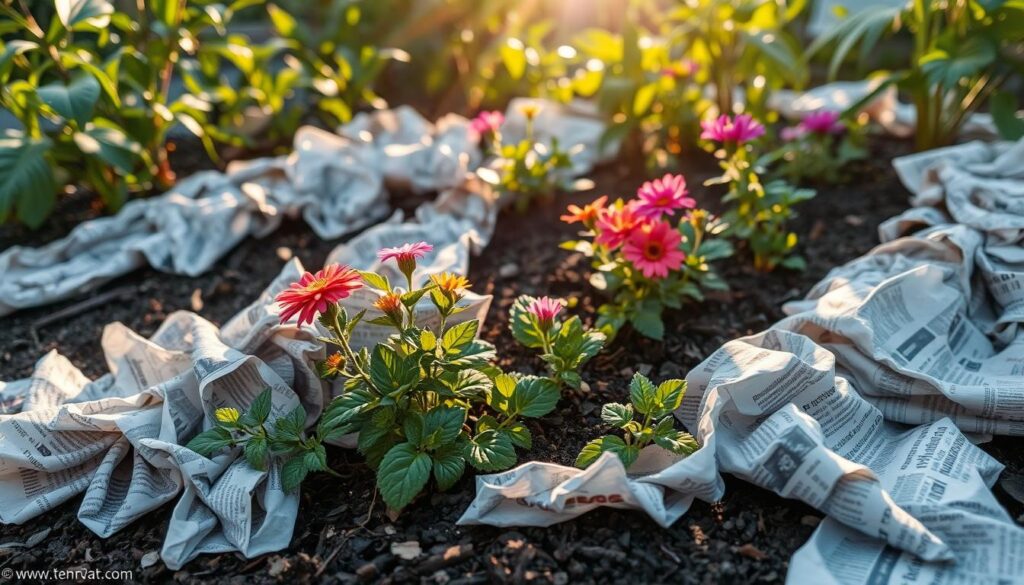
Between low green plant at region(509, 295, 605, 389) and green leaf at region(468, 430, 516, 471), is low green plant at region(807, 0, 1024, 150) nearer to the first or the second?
low green plant at region(509, 295, 605, 389)

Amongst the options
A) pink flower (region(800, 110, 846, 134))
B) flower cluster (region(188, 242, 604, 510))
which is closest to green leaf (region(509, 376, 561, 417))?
flower cluster (region(188, 242, 604, 510))

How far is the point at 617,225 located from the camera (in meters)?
1.64

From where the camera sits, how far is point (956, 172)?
205 cm

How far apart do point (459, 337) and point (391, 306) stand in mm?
142

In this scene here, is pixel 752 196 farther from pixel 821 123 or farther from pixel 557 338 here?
pixel 557 338

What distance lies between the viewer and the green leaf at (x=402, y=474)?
4.21 feet

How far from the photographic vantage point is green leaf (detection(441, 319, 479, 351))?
1.39 metres

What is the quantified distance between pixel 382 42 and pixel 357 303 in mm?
2144

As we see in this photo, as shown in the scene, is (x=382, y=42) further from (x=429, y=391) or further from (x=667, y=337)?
(x=429, y=391)

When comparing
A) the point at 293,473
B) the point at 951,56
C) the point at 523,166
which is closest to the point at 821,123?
the point at 951,56

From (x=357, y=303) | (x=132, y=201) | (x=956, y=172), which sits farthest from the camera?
(x=132, y=201)

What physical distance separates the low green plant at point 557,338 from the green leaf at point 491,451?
178mm

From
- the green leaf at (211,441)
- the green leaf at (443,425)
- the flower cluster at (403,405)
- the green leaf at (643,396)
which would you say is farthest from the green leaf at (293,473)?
the green leaf at (643,396)

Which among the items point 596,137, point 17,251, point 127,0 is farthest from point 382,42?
point 17,251
